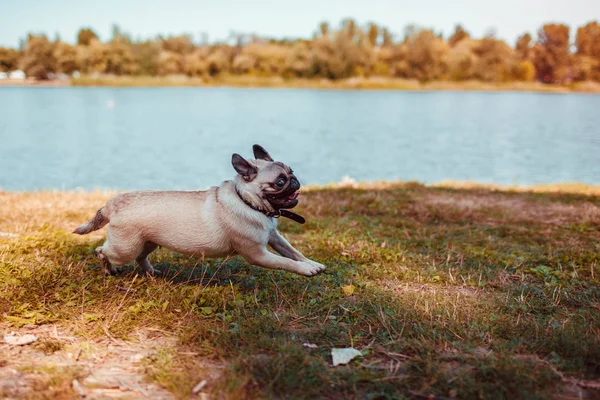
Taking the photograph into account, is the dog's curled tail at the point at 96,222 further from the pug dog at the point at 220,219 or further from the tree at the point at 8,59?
the tree at the point at 8,59

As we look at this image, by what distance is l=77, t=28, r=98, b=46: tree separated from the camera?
101750 mm

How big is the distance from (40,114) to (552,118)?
4092cm

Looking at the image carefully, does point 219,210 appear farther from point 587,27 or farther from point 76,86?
point 587,27

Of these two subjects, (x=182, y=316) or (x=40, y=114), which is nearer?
(x=182, y=316)

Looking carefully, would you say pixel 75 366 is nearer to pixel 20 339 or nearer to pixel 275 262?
pixel 20 339

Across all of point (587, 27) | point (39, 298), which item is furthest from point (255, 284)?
point (587, 27)

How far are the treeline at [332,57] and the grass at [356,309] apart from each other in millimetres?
85084

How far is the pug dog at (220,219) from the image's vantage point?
440 centimetres

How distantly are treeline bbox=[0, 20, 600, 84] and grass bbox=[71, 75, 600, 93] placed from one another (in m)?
1.64

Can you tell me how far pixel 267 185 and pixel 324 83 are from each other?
87812 mm

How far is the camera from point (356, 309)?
432 centimetres

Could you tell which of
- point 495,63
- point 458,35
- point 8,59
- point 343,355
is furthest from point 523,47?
point 343,355

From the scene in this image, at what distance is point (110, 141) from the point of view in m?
27.1

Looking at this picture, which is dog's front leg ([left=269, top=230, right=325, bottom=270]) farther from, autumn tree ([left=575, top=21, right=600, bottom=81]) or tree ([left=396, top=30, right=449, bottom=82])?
autumn tree ([left=575, top=21, right=600, bottom=81])
